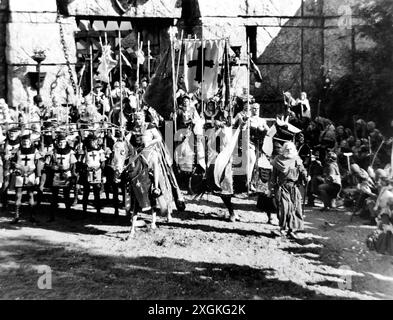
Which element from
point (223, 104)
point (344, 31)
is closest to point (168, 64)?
point (223, 104)

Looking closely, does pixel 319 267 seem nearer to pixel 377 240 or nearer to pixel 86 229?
A: pixel 377 240

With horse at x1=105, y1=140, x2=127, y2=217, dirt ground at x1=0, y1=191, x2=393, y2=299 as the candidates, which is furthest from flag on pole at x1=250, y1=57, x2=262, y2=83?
horse at x1=105, y1=140, x2=127, y2=217

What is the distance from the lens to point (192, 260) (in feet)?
23.2

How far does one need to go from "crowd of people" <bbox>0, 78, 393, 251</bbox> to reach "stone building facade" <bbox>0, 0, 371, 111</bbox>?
2788 mm

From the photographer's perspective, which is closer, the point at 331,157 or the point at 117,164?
the point at 117,164

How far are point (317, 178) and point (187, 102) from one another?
11.6 feet

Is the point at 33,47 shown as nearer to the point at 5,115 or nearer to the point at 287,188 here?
the point at 5,115

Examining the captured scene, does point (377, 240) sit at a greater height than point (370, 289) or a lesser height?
greater

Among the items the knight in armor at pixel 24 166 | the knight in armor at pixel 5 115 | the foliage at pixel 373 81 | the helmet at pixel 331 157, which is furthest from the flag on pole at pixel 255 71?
the knight in armor at pixel 24 166

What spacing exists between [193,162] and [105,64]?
5.58 meters

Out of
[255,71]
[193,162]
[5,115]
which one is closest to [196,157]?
[193,162]

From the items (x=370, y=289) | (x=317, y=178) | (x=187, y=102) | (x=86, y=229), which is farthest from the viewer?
(x=187, y=102)

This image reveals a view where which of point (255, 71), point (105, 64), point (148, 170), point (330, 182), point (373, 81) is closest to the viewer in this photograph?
point (148, 170)
